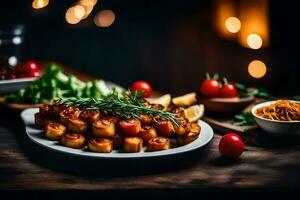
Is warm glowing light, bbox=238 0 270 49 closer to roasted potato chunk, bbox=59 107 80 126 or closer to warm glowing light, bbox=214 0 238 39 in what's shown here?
warm glowing light, bbox=214 0 238 39

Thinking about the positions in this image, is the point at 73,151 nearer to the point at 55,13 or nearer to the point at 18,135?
the point at 18,135

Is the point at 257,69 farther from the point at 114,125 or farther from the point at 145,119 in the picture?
the point at 114,125

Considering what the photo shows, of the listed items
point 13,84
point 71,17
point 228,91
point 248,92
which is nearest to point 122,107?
point 228,91

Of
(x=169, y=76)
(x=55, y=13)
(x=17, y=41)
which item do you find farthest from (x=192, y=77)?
(x=17, y=41)

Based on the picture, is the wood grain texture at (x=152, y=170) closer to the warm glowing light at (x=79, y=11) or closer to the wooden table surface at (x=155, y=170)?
the wooden table surface at (x=155, y=170)

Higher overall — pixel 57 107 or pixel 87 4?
pixel 87 4
